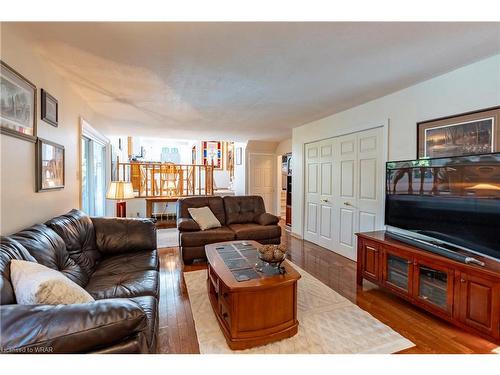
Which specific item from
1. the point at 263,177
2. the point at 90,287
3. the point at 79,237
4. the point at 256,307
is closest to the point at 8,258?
the point at 90,287

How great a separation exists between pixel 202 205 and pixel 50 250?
2566 millimetres

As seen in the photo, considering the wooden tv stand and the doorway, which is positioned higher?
the doorway

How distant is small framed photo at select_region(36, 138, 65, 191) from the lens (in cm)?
208

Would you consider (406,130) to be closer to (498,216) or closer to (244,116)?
(498,216)

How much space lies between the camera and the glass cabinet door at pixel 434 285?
198 centimetres

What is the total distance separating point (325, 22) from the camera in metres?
1.61

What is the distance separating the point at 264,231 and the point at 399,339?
2.24 metres

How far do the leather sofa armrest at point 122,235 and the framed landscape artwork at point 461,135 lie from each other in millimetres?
3230

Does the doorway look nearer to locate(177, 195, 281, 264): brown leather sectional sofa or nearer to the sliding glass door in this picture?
locate(177, 195, 281, 264): brown leather sectional sofa

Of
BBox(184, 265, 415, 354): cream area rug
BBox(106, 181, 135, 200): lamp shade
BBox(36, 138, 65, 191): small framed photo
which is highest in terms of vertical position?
BBox(36, 138, 65, 191): small framed photo

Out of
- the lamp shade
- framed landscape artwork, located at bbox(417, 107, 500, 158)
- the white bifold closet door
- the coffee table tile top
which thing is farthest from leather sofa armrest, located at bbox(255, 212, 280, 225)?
framed landscape artwork, located at bbox(417, 107, 500, 158)

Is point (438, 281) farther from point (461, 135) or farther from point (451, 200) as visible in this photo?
point (461, 135)

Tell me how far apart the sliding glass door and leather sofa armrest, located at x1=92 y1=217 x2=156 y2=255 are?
144cm
